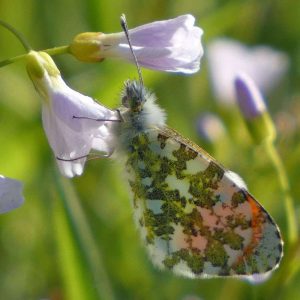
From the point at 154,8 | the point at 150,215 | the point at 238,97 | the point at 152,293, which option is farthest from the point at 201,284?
the point at 154,8

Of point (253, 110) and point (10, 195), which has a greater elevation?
point (10, 195)

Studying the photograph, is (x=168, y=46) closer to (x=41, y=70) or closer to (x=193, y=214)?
(x=41, y=70)

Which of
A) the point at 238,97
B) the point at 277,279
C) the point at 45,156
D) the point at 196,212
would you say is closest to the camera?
the point at 196,212

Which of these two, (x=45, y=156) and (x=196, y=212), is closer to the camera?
(x=196, y=212)

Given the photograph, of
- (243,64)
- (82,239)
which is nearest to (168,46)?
(82,239)

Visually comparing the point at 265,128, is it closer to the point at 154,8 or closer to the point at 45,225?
the point at 45,225

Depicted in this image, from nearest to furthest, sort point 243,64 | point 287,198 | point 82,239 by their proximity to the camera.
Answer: point 82,239 < point 287,198 < point 243,64

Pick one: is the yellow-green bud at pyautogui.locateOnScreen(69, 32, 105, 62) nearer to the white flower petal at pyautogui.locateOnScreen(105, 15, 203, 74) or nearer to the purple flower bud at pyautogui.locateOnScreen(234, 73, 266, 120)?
the white flower petal at pyautogui.locateOnScreen(105, 15, 203, 74)
